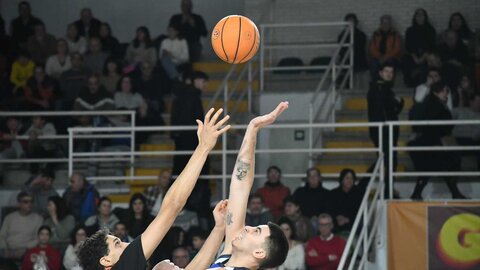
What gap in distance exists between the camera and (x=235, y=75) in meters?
20.3

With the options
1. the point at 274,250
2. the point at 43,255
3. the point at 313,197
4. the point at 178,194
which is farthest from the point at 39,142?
the point at 178,194

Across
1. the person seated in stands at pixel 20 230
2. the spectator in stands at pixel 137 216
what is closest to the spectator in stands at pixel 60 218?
the person seated in stands at pixel 20 230

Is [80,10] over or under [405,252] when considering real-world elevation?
over

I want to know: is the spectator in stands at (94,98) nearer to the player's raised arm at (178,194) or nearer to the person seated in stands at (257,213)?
the person seated in stands at (257,213)

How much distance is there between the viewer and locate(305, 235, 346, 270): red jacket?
48.3ft

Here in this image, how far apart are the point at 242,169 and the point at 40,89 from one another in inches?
444

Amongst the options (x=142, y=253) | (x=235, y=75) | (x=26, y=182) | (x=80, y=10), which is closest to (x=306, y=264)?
(x=26, y=182)

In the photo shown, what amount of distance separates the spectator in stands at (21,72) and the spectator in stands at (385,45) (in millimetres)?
5413

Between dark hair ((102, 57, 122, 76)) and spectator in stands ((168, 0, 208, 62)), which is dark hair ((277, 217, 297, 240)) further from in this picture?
spectator in stands ((168, 0, 208, 62))

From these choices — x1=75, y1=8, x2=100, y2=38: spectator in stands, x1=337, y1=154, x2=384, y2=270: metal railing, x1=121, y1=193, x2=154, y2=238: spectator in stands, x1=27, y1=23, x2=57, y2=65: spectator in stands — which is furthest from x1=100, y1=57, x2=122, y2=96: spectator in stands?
x1=337, y1=154, x2=384, y2=270: metal railing

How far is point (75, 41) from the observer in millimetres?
20781

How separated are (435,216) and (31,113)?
20.3 feet

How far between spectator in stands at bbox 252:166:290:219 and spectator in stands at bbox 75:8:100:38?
230 inches

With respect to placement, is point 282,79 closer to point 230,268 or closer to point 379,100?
point 379,100
